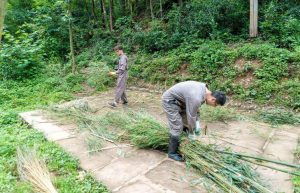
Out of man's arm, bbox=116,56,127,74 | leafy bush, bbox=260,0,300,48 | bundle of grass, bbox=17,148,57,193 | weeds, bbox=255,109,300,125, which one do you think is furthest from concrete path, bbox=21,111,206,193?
leafy bush, bbox=260,0,300,48

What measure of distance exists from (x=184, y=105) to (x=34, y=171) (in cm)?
217

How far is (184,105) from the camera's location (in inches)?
157

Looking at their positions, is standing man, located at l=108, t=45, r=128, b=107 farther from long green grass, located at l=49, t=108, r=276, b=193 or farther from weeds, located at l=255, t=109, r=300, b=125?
weeds, located at l=255, t=109, r=300, b=125

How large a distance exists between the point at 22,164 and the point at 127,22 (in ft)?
35.4

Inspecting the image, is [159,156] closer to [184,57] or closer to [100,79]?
[184,57]

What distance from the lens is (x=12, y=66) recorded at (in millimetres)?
9094

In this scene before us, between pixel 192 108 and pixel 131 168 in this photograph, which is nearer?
pixel 192 108

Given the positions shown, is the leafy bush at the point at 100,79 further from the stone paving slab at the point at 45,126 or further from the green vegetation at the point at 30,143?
the stone paving slab at the point at 45,126

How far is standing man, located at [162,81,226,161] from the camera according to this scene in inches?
141

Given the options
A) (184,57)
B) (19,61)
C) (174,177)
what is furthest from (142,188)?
(19,61)

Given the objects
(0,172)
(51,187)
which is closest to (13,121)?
(0,172)

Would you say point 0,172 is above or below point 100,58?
below

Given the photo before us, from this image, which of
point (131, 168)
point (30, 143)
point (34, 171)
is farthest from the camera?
point (30, 143)

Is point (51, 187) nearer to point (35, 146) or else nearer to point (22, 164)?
point (22, 164)
